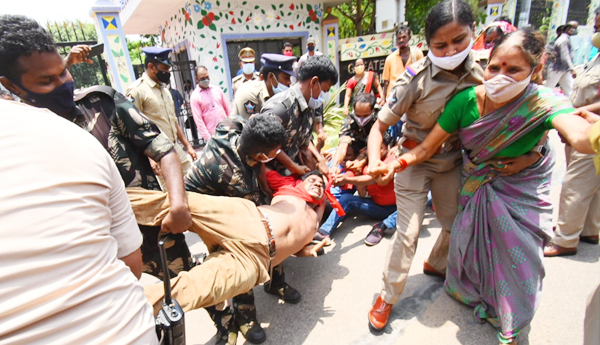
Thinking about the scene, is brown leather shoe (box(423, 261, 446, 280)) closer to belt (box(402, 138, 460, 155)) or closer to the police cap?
belt (box(402, 138, 460, 155))

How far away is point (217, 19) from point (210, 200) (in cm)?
729

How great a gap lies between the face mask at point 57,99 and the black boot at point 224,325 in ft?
4.47

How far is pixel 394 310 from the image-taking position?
7.09ft

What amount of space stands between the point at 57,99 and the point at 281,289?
1.81 meters

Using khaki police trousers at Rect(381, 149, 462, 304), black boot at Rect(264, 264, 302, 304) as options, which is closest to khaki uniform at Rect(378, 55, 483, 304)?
khaki police trousers at Rect(381, 149, 462, 304)

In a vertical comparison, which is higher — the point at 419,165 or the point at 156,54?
the point at 156,54

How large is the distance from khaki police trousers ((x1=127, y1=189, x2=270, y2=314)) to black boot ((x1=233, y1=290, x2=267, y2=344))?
0.50 meters

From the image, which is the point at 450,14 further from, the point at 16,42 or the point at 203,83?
the point at 203,83

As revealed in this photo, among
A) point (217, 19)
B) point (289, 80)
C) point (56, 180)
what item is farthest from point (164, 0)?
point (56, 180)


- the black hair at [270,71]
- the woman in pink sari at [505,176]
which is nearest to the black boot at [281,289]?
the woman in pink sari at [505,176]

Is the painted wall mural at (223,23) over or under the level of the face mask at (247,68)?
over

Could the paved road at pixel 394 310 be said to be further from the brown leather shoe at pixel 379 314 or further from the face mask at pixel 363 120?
the face mask at pixel 363 120

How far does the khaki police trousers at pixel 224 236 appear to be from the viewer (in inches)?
55.9

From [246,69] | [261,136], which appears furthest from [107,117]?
[246,69]
